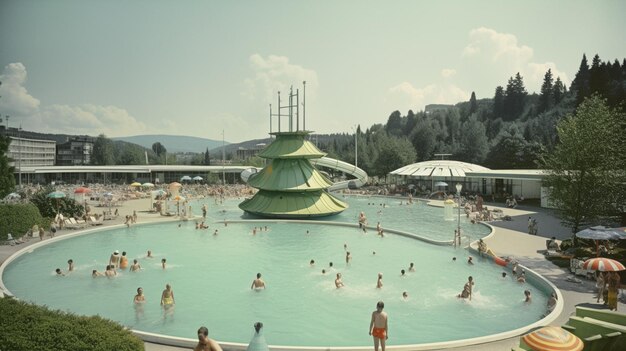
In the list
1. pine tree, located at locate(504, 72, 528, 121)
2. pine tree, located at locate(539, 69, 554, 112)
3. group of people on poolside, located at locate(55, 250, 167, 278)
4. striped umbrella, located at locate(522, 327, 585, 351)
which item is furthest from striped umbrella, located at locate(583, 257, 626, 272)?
pine tree, located at locate(504, 72, 528, 121)

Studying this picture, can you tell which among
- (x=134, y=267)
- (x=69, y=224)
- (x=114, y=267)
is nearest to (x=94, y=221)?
(x=69, y=224)

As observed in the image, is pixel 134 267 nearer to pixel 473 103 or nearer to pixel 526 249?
pixel 526 249

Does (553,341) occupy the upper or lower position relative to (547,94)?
lower

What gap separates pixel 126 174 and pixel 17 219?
46062mm

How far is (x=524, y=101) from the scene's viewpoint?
95.6 meters

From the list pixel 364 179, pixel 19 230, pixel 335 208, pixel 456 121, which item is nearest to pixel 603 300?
pixel 335 208

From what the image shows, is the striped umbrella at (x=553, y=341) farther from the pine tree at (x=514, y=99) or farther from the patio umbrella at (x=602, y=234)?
the pine tree at (x=514, y=99)

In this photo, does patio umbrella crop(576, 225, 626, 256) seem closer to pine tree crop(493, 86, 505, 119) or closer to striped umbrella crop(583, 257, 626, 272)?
striped umbrella crop(583, 257, 626, 272)

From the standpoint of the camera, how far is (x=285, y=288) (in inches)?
613

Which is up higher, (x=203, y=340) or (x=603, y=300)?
(x=203, y=340)

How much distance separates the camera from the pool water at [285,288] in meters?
12.1

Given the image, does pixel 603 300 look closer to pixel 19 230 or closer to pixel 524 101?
pixel 19 230

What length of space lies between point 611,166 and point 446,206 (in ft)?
42.0

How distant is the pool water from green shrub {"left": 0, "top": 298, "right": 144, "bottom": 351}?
4.95 meters
